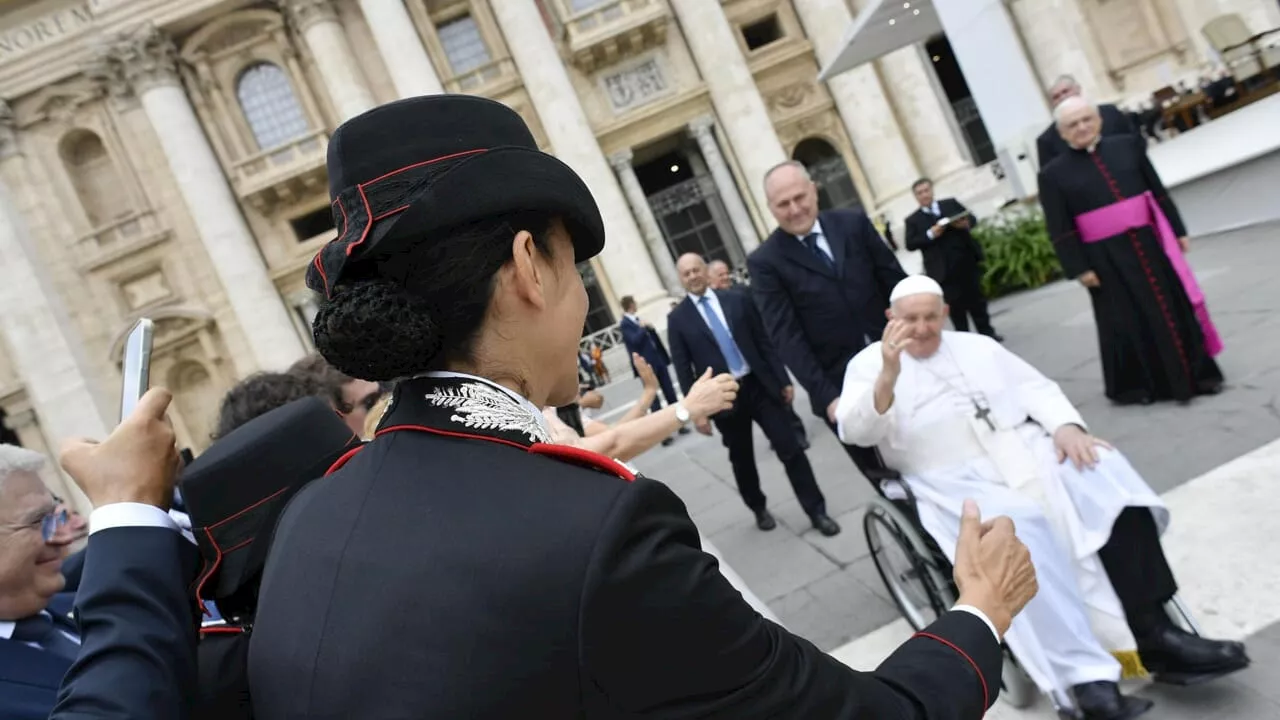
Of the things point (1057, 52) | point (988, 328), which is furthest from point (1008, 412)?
point (1057, 52)

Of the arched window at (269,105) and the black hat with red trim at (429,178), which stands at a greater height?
the arched window at (269,105)

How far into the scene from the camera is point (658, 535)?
0.89 metres

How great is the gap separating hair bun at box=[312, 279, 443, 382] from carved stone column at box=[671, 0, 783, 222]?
65.1 feet

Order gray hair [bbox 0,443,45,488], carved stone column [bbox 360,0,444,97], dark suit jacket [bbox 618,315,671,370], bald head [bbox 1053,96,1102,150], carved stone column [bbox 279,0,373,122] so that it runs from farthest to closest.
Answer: carved stone column [bbox 279,0,373,122] < carved stone column [bbox 360,0,444,97] < dark suit jacket [bbox 618,315,671,370] < bald head [bbox 1053,96,1102,150] < gray hair [bbox 0,443,45,488]

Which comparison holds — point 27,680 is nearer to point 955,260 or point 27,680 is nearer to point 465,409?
point 465,409

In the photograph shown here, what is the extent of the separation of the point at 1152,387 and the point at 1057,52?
17969mm

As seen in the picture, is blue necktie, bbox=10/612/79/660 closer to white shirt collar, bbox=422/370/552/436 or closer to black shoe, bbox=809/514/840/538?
white shirt collar, bbox=422/370/552/436

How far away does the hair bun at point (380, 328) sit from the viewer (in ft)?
3.30

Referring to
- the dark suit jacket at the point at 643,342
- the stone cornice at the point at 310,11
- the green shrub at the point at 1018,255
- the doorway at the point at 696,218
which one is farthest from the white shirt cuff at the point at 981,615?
the stone cornice at the point at 310,11

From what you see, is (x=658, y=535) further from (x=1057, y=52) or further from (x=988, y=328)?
(x=1057, y=52)

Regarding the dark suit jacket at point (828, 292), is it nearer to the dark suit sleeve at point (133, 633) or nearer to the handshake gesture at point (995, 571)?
the handshake gesture at point (995, 571)

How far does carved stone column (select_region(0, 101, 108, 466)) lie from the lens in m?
19.4

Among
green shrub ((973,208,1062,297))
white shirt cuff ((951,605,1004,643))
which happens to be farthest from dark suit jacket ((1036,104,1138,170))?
white shirt cuff ((951,605,1004,643))

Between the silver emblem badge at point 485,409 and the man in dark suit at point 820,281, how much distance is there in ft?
10.3
